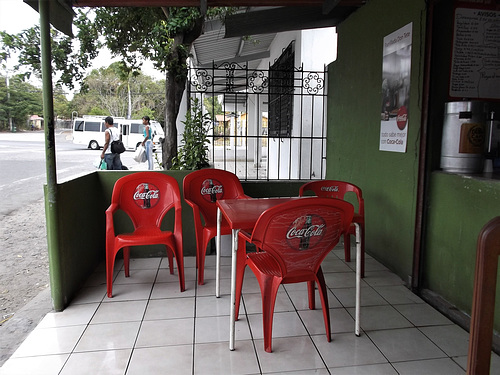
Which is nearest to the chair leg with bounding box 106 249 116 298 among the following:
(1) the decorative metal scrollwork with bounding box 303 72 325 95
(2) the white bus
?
(1) the decorative metal scrollwork with bounding box 303 72 325 95

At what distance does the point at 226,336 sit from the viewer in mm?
2283

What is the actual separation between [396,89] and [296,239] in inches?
74.2

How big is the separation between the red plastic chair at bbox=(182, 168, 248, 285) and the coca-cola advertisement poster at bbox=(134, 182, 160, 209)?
0.24 m

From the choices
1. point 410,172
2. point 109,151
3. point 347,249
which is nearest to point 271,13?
point 410,172

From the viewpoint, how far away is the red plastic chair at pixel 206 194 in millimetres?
3076

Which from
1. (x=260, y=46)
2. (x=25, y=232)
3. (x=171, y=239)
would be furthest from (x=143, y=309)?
(x=260, y=46)

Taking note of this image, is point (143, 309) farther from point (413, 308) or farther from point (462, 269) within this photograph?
point (462, 269)

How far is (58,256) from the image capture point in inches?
102

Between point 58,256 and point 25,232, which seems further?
point 25,232

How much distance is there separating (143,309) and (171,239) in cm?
53

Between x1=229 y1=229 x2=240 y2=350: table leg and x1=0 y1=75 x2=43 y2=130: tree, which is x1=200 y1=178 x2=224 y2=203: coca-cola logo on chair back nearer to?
x1=229 y1=229 x2=240 y2=350: table leg

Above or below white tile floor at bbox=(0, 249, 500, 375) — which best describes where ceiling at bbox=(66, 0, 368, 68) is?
above

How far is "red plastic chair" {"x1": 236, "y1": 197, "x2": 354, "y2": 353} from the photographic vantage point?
73.5 inches

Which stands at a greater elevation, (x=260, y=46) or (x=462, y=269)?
(x=260, y=46)
